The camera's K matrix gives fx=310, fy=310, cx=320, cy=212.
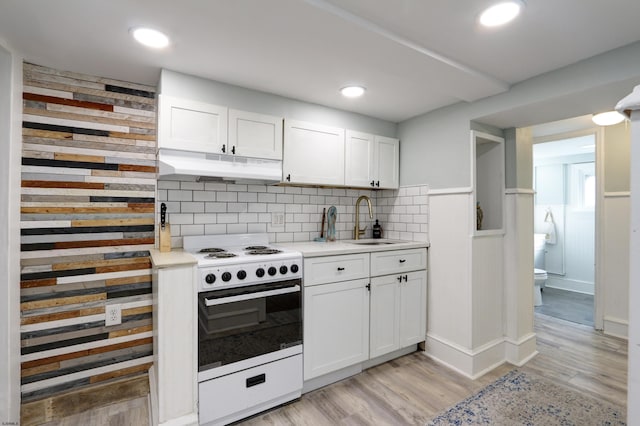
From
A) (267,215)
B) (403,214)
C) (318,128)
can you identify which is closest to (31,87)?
(267,215)

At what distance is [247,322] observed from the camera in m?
1.97

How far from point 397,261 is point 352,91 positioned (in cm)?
147

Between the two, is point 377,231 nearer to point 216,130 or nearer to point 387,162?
point 387,162

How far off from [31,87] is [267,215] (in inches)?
71.7

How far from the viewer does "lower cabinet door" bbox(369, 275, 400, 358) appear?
2572mm

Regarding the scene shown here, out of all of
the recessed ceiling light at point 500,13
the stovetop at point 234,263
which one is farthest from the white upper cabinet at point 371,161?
the recessed ceiling light at point 500,13

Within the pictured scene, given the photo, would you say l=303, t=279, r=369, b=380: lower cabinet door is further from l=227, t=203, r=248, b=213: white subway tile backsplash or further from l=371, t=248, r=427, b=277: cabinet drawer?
l=227, t=203, r=248, b=213: white subway tile backsplash

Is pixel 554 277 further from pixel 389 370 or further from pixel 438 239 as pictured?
pixel 389 370

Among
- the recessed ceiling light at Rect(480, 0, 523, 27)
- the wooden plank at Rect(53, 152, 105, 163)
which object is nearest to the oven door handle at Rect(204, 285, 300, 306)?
the wooden plank at Rect(53, 152, 105, 163)

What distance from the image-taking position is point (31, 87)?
2039 millimetres

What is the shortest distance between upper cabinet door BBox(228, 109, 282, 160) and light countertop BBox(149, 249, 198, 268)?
81 centimetres

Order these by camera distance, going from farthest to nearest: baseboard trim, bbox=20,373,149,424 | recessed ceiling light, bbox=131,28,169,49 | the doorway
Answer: the doorway
baseboard trim, bbox=20,373,149,424
recessed ceiling light, bbox=131,28,169,49

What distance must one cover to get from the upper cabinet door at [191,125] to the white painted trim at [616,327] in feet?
14.2

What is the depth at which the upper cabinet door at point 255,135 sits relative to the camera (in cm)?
228
